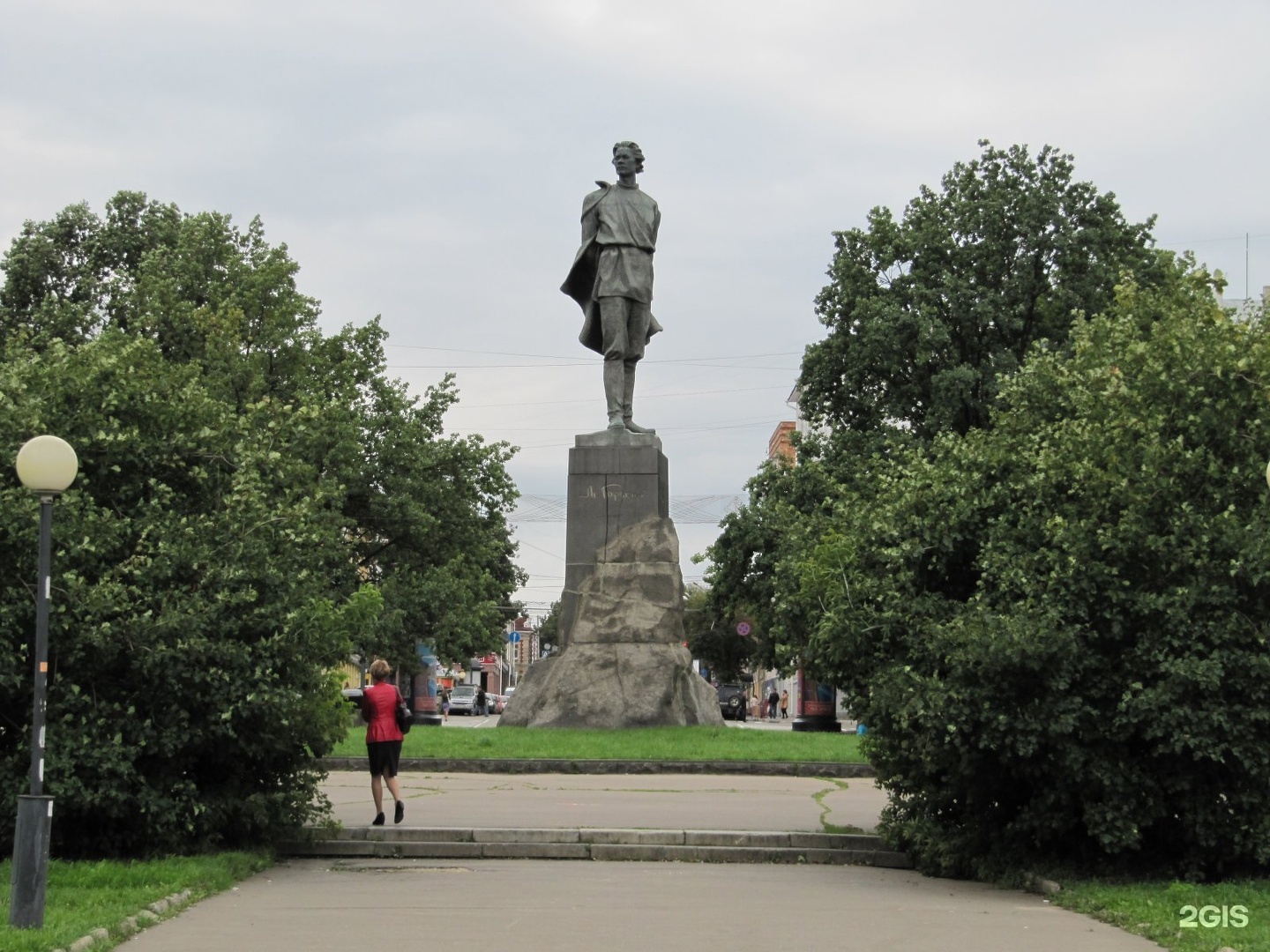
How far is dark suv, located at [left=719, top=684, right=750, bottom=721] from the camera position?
241ft

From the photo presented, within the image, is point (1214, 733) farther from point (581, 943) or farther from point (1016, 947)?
point (581, 943)

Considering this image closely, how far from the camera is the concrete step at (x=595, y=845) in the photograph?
46.6 ft

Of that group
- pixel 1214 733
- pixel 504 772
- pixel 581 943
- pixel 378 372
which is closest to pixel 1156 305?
pixel 1214 733

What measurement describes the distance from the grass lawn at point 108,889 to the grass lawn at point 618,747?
8.99 metres

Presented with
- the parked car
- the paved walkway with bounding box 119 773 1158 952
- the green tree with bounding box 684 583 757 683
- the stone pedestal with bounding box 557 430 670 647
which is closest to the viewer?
the paved walkway with bounding box 119 773 1158 952

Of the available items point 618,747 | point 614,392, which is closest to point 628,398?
point 614,392

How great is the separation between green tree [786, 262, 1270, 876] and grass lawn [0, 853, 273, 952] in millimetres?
4898

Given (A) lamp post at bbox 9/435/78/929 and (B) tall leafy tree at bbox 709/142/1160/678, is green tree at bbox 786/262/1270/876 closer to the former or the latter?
(A) lamp post at bbox 9/435/78/929

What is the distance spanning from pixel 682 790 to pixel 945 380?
21953 mm

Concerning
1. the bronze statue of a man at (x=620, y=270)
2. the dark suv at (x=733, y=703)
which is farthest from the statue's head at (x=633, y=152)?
the dark suv at (x=733, y=703)

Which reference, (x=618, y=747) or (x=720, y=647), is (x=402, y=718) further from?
(x=720, y=647)

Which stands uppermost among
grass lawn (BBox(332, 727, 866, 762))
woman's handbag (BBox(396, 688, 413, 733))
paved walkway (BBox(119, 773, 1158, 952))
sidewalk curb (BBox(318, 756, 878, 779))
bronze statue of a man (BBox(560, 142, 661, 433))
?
bronze statue of a man (BBox(560, 142, 661, 433))

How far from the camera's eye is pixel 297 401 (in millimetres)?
39062
